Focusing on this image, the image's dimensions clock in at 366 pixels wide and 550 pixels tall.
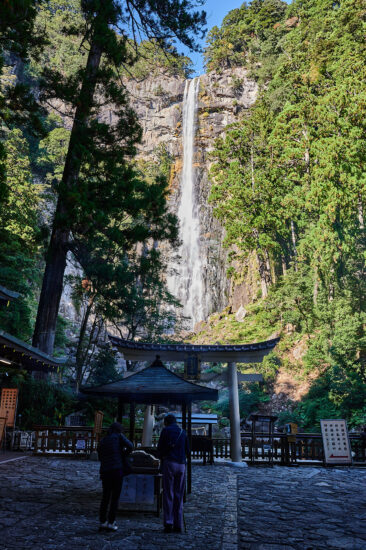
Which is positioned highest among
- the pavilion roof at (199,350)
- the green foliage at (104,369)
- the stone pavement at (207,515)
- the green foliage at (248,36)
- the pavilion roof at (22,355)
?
the green foliage at (248,36)

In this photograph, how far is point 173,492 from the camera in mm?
5242

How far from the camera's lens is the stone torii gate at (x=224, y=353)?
12633 millimetres

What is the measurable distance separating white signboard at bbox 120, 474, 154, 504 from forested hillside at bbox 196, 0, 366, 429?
50.8 ft

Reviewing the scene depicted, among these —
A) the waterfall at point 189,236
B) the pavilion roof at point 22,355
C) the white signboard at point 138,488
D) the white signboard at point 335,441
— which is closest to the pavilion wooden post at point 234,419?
the white signboard at point 335,441

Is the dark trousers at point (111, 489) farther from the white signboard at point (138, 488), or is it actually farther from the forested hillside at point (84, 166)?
the forested hillside at point (84, 166)

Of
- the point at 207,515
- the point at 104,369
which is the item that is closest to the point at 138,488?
the point at 207,515

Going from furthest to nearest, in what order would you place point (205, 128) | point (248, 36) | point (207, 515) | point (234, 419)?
point (248, 36)
point (205, 128)
point (234, 419)
point (207, 515)

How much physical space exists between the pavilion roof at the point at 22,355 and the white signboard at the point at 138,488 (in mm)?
5805

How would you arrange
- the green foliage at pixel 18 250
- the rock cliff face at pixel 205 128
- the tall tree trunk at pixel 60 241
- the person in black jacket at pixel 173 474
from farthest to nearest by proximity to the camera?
the rock cliff face at pixel 205 128 < the green foliage at pixel 18 250 < the tall tree trunk at pixel 60 241 < the person in black jacket at pixel 173 474

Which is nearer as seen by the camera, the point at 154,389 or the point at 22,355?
the point at 154,389

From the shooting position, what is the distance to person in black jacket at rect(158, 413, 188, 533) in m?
5.14

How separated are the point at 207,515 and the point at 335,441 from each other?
748cm

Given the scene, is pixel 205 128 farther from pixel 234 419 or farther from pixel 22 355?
pixel 234 419

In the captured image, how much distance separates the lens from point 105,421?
19281 mm
